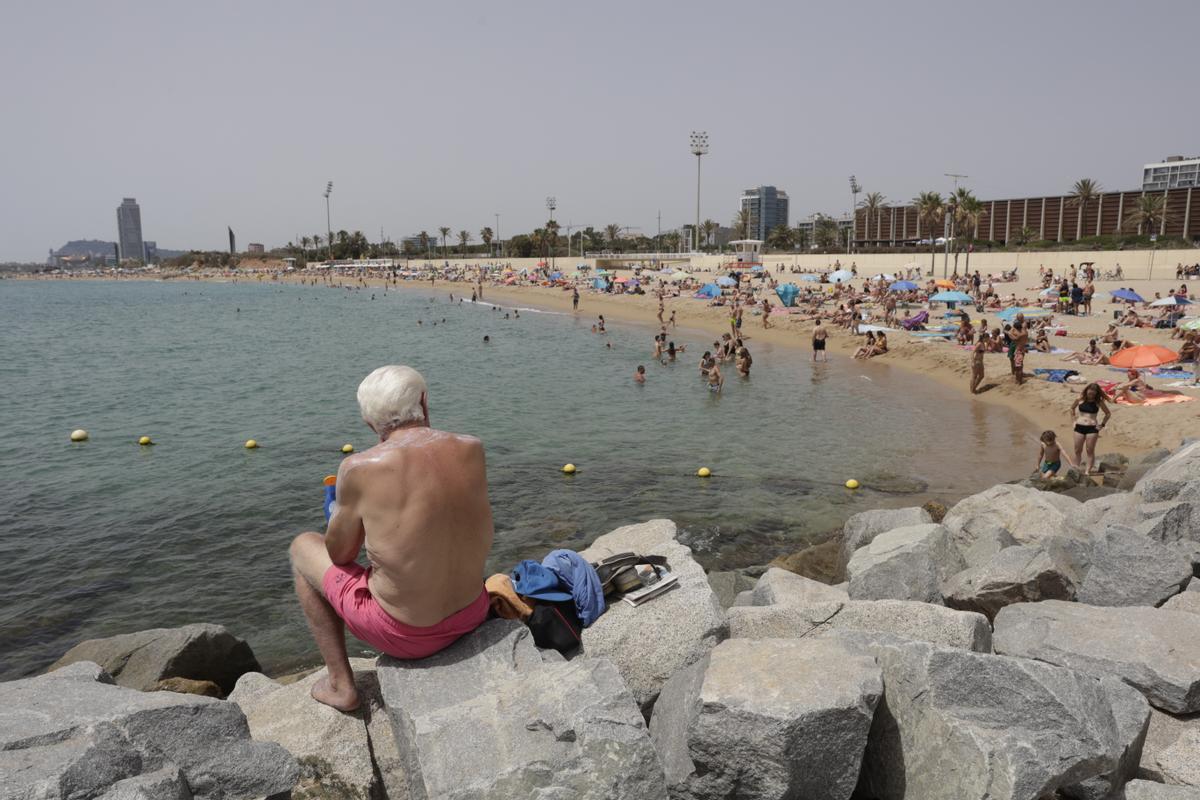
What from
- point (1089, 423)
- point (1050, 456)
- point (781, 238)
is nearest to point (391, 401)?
point (1050, 456)

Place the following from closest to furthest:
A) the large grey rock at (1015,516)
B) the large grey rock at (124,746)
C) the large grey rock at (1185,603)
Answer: the large grey rock at (124,746)
the large grey rock at (1185,603)
the large grey rock at (1015,516)

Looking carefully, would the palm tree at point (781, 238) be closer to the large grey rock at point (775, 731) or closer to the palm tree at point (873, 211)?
the palm tree at point (873, 211)

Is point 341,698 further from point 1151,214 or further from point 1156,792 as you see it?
point 1151,214

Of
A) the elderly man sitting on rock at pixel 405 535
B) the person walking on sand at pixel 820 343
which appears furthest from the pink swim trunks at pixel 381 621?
the person walking on sand at pixel 820 343

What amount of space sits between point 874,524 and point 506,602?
235 inches

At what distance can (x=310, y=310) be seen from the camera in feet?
224

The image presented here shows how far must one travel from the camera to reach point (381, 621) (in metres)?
3.37

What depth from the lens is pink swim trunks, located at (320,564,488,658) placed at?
11.1 feet

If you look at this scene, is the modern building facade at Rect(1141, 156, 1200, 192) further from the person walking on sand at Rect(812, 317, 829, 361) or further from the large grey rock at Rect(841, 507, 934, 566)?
the large grey rock at Rect(841, 507, 934, 566)

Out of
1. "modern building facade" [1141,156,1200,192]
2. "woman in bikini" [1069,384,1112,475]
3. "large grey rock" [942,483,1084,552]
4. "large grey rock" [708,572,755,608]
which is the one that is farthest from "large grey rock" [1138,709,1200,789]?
"modern building facade" [1141,156,1200,192]

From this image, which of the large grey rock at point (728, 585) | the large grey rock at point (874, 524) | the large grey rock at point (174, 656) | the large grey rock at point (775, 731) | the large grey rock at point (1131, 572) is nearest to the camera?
the large grey rock at point (775, 731)

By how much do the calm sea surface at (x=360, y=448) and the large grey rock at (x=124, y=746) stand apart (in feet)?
15.8

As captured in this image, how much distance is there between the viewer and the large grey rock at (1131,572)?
5371 millimetres

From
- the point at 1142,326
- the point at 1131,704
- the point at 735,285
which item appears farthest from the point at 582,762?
the point at 735,285
